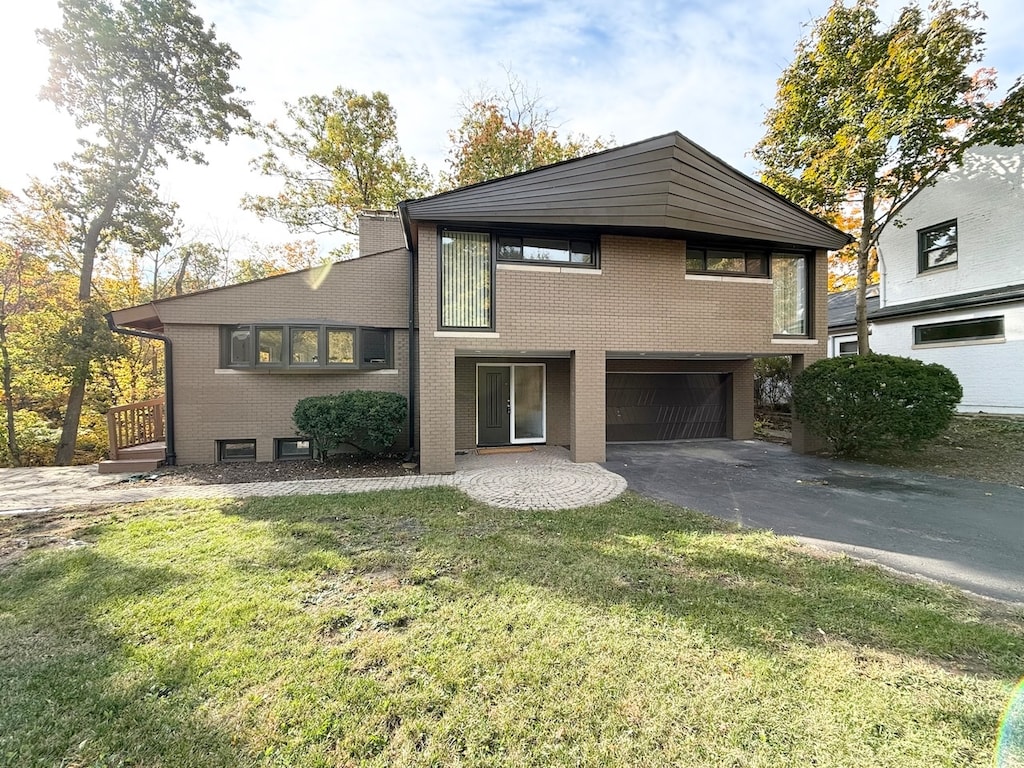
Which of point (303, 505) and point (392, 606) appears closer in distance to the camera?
point (392, 606)

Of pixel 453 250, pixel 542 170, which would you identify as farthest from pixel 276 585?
pixel 542 170

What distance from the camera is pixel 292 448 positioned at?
938cm

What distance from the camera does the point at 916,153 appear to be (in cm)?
919

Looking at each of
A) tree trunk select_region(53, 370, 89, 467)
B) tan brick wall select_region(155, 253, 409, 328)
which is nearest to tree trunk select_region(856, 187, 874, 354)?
tan brick wall select_region(155, 253, 409, 328)

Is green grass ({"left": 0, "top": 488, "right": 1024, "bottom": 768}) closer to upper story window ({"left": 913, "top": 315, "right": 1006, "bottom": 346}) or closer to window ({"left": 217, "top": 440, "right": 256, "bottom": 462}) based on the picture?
window ({"left": 217, "top": 440, "right": 256, "bottom": 462})

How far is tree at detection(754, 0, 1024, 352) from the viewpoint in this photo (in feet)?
28.0

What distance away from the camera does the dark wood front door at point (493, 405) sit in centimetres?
1022

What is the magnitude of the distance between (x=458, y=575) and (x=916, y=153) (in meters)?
13.4

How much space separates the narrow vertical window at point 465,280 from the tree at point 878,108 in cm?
908

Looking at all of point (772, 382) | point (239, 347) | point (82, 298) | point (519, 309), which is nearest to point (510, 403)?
point (519, 309)

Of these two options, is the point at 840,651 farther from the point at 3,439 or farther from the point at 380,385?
the point at 3,439

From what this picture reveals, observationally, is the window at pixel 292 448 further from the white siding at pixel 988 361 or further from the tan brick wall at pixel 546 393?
the white siding at pixel 988 361

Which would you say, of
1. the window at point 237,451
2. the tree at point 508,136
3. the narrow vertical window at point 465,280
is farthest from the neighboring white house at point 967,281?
the window at point 237,451

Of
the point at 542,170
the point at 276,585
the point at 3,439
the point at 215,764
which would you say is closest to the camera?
the point at 215,764
